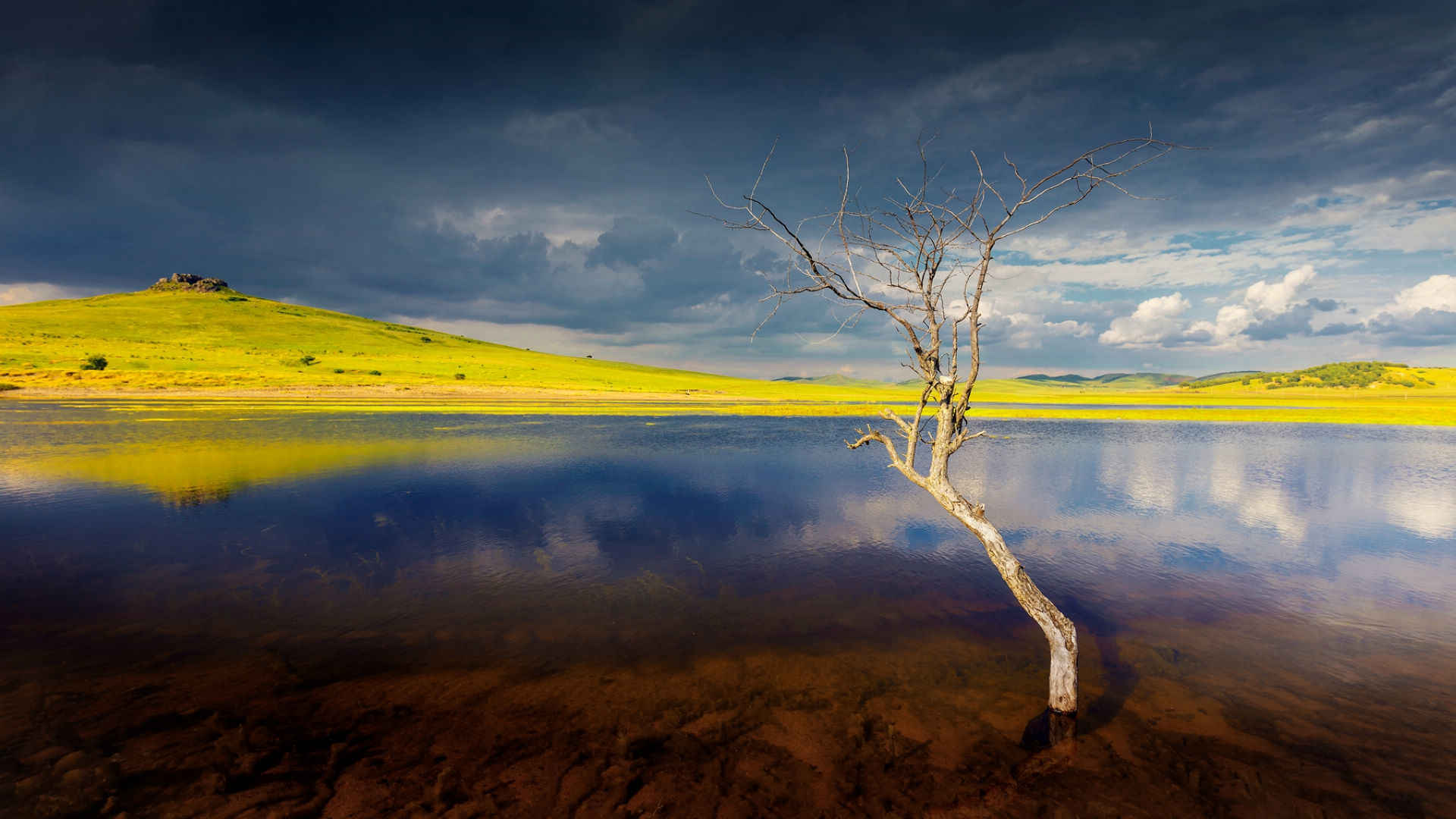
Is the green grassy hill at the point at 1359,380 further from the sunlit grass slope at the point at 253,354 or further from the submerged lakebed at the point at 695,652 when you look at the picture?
the submerged lakebed at the point at 695,652

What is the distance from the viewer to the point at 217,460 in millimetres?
27203

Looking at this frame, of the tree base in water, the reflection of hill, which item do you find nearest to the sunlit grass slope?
the reflection of hill

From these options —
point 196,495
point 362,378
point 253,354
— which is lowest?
point 196,495

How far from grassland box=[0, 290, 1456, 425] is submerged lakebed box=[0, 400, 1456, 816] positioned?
49.8m

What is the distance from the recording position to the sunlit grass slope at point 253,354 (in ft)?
280

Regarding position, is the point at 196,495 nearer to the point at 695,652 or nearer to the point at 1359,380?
Answer: the point at 695,652

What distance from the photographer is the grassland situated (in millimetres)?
71000

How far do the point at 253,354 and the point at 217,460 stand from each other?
117 metres

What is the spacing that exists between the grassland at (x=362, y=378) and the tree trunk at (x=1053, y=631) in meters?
60.0

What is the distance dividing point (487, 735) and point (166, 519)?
17.2m

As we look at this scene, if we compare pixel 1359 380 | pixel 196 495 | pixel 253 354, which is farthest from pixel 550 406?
pixel 1359 380

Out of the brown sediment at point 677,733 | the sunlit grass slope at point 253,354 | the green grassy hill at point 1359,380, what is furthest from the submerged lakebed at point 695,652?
the green grassy hill at point 1359,380

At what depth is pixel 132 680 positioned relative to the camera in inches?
323

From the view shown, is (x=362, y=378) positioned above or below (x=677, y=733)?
above
